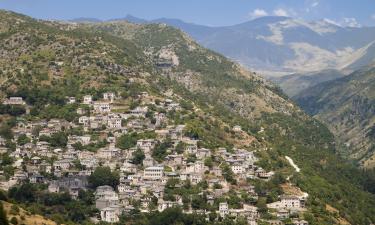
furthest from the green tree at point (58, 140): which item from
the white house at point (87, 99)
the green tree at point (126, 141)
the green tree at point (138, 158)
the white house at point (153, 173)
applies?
the white house at point (87, 99)

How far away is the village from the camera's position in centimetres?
13362

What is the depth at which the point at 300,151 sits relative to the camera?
199250 millimetres

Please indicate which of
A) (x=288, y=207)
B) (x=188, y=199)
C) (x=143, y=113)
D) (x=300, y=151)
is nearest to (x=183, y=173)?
(x=188, y=199)

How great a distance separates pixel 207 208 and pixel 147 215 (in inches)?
431

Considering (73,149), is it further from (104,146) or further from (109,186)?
(109,186)

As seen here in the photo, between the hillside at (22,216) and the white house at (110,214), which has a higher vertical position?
the hillside at (22,216)

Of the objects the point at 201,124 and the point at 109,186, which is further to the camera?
the point at 201,124

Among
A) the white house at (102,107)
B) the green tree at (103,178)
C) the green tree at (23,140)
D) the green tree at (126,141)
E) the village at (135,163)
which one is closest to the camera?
the village at (135,163)

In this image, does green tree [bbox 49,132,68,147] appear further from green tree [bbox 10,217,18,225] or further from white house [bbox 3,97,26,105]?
green tree [bbox 10,217,18,225]

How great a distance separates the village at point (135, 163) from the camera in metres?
134

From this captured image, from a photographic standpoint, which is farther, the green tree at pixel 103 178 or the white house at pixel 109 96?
the white house at pixel 109 96

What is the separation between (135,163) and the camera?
153875mm

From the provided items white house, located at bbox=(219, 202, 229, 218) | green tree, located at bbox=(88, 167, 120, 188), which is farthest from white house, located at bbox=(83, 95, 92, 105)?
white house, located at bbox=(219, 202, 229, 218)

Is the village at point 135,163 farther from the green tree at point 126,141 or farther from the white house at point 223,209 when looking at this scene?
the green tree at point 126,141
